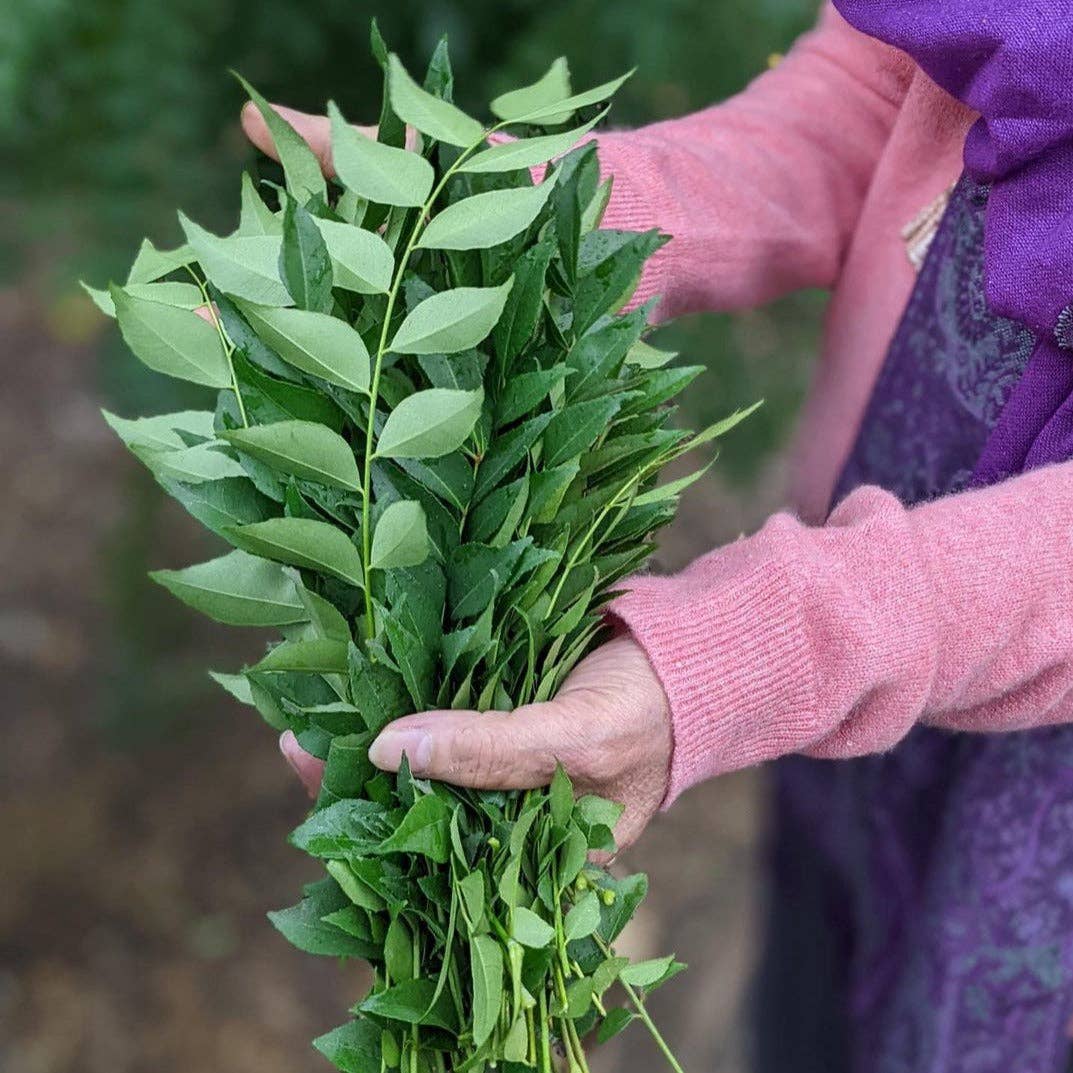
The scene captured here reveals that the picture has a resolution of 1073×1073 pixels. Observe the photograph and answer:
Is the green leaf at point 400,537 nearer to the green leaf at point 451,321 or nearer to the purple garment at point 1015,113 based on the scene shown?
the green leaf at point 451,321

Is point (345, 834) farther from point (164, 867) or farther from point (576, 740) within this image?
point (164, 867)

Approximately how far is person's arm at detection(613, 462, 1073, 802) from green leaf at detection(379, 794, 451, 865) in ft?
0.35

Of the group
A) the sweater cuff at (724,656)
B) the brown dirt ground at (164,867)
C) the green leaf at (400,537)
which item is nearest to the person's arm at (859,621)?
the sweater cuff at (724,656)

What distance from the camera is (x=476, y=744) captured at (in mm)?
503

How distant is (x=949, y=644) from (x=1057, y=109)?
243 mm

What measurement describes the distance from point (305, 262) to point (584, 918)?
0.28 metres

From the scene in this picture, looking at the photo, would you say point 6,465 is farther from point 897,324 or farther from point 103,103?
point 897,324

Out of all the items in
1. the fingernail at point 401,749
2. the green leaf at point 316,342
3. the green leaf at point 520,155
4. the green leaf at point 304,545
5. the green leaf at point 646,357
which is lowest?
the fingernail at point 401,749

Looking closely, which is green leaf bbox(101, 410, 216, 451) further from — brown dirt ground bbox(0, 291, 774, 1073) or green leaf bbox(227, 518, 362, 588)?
brown dirt ground bbox(0, 291, 774, 1073)

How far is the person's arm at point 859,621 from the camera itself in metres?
0.55

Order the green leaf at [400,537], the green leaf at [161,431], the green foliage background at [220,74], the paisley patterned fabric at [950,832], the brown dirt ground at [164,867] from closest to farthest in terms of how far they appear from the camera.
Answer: the green leaf at [400,537], the green leaf at [161,431], the paisley patterned fabric at [950,832], the green foliage background at [220,74], the brown dirt ground at [164,867]

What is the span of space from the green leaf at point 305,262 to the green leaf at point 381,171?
3 centimetres

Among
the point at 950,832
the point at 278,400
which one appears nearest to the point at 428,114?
the point at 278,400

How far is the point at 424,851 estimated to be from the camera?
1.65 feet
